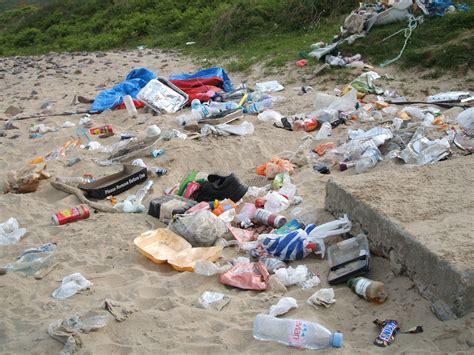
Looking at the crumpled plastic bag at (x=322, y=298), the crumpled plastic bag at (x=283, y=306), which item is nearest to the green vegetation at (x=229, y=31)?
the crumpled plastic bag at (x=322, y=298)

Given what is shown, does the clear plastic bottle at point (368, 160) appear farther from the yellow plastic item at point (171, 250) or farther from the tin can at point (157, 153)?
the tin can at point (157, 153)

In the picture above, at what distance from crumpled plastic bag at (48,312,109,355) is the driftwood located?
6.03 feet

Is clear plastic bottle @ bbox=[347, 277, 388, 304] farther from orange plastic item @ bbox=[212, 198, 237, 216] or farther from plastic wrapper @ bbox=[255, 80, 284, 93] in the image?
plastic wrapper @ bbox=[255, 80, 284, 93]

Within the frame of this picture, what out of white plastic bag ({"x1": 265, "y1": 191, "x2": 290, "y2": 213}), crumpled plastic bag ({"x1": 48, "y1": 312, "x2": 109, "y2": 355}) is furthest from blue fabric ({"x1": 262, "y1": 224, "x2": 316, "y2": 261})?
A: crumpled plastic bag ({"x1": 48, "y1": 312, "x2": 109, "y2": 355})

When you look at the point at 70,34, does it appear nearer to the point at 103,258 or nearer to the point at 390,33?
the point at 390,33

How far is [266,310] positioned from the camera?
3059mm

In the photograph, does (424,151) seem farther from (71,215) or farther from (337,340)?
(71,215)

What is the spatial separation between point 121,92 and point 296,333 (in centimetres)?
640

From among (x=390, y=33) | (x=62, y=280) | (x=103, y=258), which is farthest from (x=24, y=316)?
(x=390, y=33)

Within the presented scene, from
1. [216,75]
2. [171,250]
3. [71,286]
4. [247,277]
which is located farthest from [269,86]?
[71,286]

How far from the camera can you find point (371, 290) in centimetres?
293

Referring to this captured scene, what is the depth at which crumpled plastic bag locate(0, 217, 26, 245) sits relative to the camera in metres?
4.36

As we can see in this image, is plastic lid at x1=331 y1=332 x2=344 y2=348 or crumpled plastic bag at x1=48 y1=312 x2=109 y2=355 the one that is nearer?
plastic lid at x1=331 y1=332 x2=344 y2=348

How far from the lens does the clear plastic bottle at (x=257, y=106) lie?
7.04m
